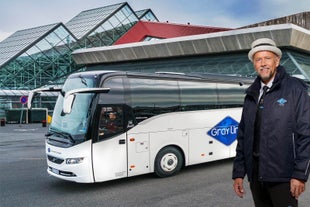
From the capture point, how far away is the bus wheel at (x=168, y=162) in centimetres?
789

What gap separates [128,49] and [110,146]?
3164cm

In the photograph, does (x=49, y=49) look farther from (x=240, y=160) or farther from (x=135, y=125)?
(x=240, y=160)

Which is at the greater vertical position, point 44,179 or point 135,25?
point 135,25

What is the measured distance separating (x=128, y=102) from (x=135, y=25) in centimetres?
4238

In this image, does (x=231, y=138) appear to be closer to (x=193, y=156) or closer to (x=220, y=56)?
(x=193, y=156)

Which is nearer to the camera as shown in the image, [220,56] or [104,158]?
[104,158]

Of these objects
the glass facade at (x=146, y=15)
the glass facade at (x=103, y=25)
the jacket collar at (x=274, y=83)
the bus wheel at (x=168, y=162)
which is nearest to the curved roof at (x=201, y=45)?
the glass facade at (x=103, y=25)

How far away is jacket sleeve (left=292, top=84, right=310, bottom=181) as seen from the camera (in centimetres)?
272

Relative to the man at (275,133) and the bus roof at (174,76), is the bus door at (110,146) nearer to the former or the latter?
the bus roof at (174,76)

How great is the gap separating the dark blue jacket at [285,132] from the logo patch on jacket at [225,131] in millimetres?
6160

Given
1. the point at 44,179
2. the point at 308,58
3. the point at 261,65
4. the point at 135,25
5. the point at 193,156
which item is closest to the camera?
the point at 261,65

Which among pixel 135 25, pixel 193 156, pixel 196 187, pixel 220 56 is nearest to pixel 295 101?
A: pixel 196 187

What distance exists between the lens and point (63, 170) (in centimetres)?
679

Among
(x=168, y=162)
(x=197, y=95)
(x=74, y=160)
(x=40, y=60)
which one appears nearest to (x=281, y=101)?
(x=74, y=160)
